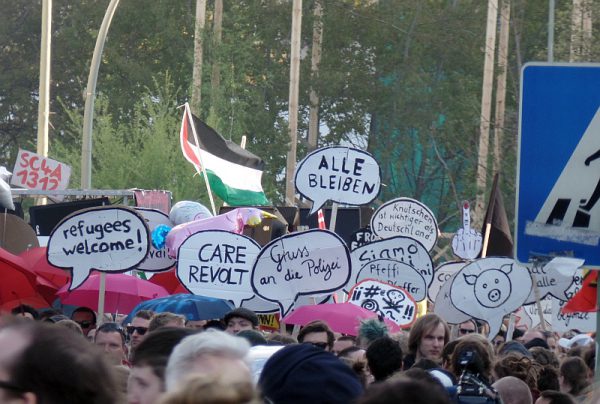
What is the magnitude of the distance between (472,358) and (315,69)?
3382 centimetres

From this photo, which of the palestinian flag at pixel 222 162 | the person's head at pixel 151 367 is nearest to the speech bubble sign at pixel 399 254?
the palestinian flag at pixel 222 162

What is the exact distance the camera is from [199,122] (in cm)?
1930

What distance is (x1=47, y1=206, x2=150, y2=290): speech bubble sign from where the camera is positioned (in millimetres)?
10945

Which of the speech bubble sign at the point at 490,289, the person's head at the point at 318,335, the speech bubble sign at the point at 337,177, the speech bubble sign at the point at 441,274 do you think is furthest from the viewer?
the speech bubble sign at the point at 441,274

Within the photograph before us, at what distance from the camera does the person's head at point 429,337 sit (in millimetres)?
8383

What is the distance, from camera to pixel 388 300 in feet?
40.2

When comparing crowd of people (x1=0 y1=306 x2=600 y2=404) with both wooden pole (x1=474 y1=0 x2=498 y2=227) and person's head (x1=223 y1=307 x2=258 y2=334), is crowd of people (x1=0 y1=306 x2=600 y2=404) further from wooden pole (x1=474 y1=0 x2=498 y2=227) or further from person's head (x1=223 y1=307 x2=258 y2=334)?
wooden pole (x1=474 y1=0 x2=498 y2=227)

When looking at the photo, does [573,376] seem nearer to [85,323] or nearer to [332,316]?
[332,316]

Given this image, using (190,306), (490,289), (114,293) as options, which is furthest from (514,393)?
(114,293)

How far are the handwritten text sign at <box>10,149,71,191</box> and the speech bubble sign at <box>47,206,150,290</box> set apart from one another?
910 centimetres

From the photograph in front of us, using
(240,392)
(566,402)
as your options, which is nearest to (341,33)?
(566,402)

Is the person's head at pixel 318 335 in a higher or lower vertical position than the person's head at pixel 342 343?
higher

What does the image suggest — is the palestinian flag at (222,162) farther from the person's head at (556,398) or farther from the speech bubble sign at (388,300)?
the person's head at (556,398)

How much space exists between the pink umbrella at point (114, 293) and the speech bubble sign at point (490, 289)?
9.71 ft
